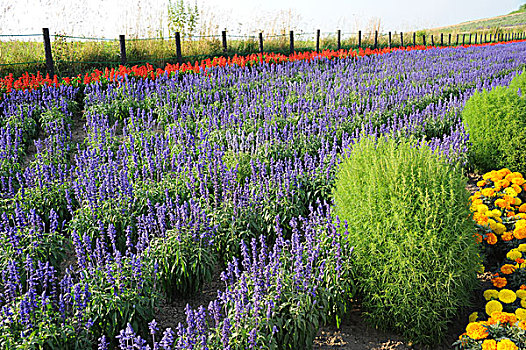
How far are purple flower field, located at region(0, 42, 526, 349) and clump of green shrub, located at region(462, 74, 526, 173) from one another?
0.39m

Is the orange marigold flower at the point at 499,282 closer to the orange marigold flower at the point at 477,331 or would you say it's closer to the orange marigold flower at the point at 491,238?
the orange marigold flower at the point at 491,238

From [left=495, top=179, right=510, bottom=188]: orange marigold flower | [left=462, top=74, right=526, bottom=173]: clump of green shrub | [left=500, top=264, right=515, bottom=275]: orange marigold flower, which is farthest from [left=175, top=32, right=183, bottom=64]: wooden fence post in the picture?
[left=500, top=264, right=515, bottom=275]: orange marigold flower

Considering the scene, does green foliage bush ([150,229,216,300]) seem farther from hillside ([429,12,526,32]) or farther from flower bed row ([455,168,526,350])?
hillside ([429,12,526,32])

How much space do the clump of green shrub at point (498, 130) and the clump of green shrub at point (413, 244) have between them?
3.64m

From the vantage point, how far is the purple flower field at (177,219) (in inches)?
133

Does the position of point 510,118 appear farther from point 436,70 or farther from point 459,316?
point 436,70

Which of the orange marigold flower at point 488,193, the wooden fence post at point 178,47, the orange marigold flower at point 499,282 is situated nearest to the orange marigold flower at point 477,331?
the orange marigold flower at point 499,282

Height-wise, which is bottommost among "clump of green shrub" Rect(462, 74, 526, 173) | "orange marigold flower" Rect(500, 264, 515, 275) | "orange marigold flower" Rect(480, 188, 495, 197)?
"orange marigold flower" Rect(500, 264, 515, 275)

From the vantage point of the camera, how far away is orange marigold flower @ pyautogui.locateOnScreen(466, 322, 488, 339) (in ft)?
11.1

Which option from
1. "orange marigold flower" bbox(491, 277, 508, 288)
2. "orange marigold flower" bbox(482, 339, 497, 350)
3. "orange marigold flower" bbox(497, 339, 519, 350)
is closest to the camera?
"orange marigold flower" bbox(497, 339, 519, 350)

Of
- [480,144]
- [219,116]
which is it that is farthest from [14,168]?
[480,144]

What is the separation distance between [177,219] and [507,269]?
11.0 ft

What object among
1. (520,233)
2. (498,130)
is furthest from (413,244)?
(498,130)

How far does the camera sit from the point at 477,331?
3.43 metres
